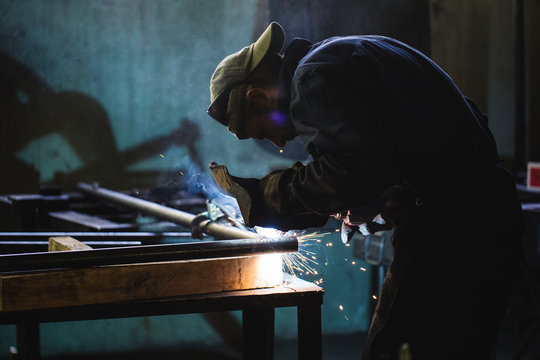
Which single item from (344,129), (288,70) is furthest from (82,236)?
(344,129)

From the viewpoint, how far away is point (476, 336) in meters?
1.64

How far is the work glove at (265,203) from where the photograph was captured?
68.4 inches

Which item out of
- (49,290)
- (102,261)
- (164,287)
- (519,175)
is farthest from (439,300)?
(519,175)

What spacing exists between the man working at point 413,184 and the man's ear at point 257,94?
0.11 m

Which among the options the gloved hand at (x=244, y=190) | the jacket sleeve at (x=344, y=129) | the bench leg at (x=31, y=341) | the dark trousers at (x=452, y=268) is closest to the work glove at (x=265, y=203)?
the gloved hand at (x=244, y=190)

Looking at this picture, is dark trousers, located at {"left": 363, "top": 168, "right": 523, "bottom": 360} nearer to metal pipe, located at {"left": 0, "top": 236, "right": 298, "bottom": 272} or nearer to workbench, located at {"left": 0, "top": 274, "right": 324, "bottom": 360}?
workbench, located at {"left": 0, "top": 274, "right": 324, "bottom": 360}

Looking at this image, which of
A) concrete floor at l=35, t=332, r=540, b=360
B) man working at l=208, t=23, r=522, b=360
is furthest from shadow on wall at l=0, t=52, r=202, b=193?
man working at l=208, t=23, r=522, b=360

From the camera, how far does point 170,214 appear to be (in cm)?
290

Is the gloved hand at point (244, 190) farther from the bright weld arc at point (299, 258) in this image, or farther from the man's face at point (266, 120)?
the bright weld arc at point (299, 258)

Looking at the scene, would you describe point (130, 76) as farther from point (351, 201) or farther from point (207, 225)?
point (351, 201)

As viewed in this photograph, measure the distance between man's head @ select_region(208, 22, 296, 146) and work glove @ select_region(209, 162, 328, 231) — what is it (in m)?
0.18

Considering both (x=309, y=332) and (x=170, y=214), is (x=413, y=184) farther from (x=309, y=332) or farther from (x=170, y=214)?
(x=170, y=214)

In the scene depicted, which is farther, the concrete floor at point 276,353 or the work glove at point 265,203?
the concrete floor at point 276,353

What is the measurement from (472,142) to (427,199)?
206mm
